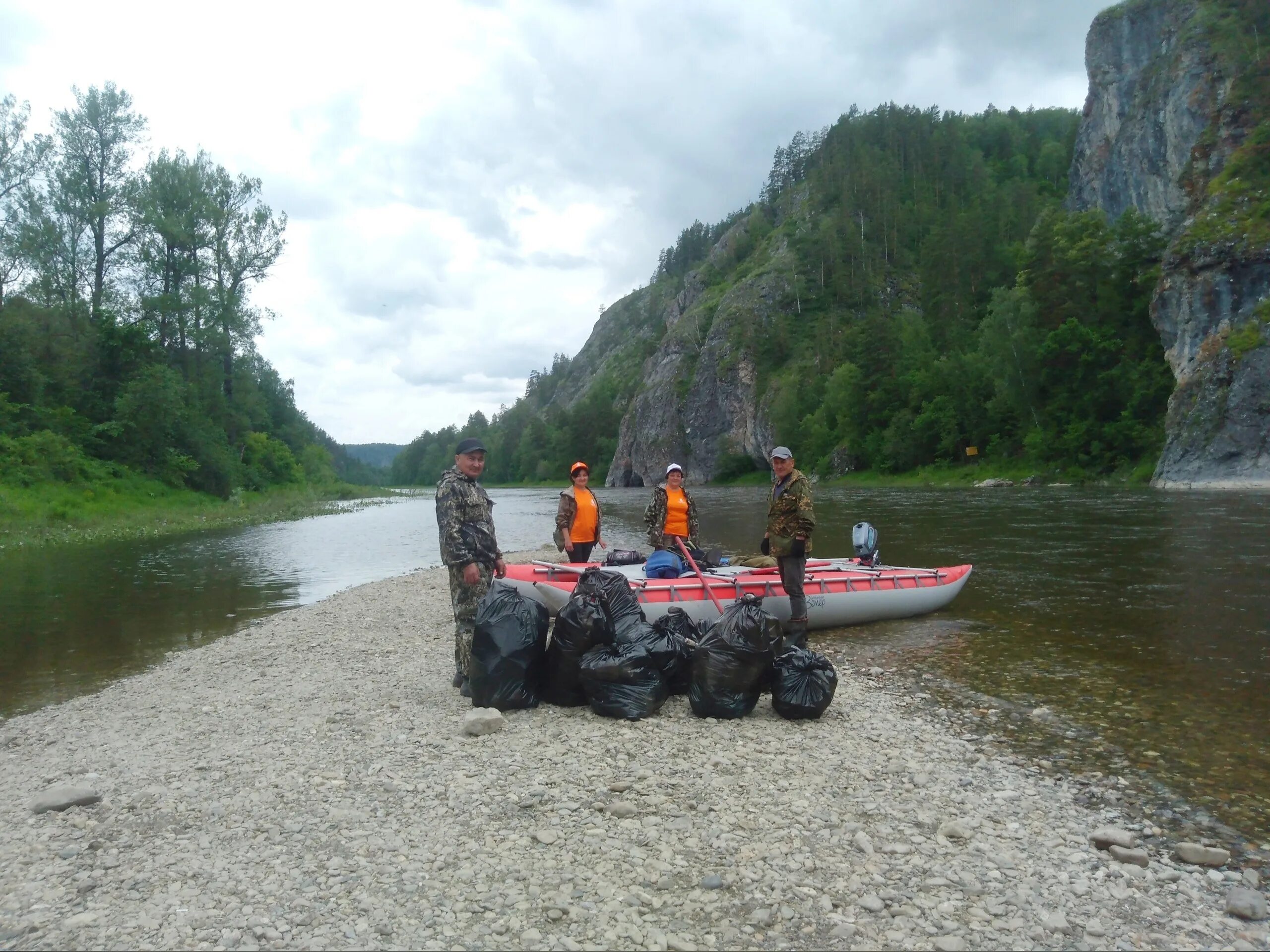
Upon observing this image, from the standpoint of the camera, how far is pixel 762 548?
35.1ft

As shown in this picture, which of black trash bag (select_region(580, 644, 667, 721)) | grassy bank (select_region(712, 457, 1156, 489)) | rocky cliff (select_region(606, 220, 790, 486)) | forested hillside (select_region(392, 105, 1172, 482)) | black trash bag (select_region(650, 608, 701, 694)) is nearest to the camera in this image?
black trash bag (select_region(580, 644, 667, 721))

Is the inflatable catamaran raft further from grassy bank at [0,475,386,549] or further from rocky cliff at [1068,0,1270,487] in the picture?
rocky cliff at [1068,0,1270,487]

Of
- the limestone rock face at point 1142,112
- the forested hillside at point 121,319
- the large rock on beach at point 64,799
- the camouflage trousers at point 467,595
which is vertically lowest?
the large rock on beach at point 64,799

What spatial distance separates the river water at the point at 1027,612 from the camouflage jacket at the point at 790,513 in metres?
1.80

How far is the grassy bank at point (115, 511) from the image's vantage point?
24.6m

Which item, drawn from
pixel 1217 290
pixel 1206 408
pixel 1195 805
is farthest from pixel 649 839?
pixel 1217 290

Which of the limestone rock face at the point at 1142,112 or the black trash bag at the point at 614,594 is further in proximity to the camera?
the limestone rock face at the point at 1142,112

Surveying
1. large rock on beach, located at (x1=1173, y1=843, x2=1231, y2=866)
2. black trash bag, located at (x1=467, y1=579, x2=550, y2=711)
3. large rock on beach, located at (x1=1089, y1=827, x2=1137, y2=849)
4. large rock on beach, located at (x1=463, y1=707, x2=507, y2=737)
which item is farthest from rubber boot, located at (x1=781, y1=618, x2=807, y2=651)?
large rock on beach, located at (x1=1173, y1=843, x2=1231, y2=866)

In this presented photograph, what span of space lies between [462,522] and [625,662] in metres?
1.91

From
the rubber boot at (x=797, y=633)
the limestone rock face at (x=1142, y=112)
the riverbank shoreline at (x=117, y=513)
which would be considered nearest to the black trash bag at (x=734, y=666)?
the rubber boot at (x=797, y=633)

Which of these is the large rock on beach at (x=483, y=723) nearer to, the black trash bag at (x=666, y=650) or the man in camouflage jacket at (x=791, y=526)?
the black trash bag at (x=666, y=650)

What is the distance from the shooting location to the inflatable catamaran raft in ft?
31.4

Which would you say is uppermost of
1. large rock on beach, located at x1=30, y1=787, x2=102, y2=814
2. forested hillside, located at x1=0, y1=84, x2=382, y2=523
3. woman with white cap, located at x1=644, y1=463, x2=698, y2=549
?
forested hillside, located at x1=0, y1=84, x2=382, y2=523

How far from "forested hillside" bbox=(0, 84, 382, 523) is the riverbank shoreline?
2.14ft
